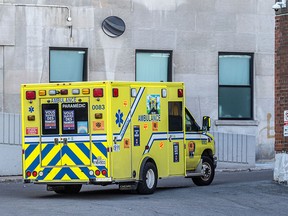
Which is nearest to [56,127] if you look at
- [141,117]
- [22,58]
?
[141,117]

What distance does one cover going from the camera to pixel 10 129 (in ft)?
82.5

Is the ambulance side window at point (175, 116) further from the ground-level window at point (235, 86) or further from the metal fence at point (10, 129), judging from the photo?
the ground-level window at point (235, 86)

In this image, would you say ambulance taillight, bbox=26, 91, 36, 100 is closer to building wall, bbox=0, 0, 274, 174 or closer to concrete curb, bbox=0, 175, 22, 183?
concrete curb, bbox=0, 175, 22, 183

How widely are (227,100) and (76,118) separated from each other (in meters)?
11.8

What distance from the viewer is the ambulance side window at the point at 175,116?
64.5 feet

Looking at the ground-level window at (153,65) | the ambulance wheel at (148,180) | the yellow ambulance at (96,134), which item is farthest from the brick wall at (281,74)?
the ground-level window at (153,65)

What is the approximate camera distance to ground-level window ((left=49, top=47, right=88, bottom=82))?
26750 millimetres

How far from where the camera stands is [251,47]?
29219 millimetres

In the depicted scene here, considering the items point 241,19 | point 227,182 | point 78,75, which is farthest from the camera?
point 241,19

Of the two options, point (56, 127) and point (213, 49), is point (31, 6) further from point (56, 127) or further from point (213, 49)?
point (56, 127)

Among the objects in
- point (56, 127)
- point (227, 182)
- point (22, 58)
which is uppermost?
point (22, 58)

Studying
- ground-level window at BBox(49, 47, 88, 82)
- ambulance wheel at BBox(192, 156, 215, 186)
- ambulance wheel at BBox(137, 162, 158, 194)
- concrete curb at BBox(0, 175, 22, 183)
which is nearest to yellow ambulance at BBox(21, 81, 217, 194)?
ambulance wheel at BBox(137, 162, 158, 194)

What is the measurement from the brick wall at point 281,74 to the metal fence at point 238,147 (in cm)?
692

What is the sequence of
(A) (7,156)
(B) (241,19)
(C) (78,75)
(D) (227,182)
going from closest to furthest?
(D) (227,182) → (A) (7,156) → (C) (78,75) → (B) (241,19)
